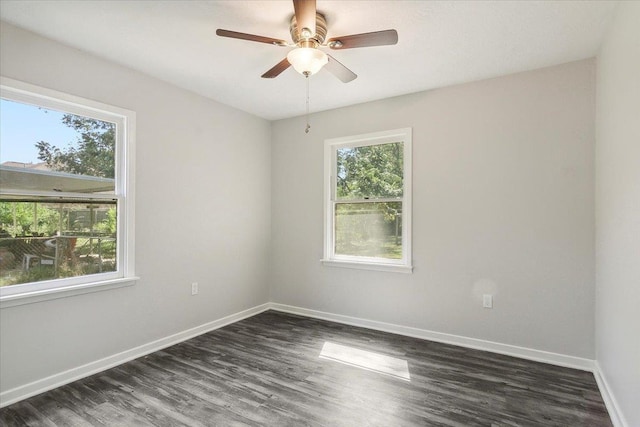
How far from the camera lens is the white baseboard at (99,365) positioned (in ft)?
7.20

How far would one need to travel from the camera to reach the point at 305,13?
1729mm

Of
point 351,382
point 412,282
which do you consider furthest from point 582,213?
point 351,382

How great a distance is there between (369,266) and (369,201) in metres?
0.73

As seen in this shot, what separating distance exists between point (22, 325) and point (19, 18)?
2043 mm

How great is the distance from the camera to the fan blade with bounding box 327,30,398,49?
5.96 ft

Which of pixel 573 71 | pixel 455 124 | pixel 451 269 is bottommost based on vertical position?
pixel 451 269

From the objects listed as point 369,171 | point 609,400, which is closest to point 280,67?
point 369,171

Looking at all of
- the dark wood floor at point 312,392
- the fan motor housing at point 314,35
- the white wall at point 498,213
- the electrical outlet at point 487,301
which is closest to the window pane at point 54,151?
the dark wood floor at point 312,392

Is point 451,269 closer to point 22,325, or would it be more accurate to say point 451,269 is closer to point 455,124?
point 455,124

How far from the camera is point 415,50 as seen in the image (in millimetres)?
2502

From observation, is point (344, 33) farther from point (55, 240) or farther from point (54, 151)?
Answer: point (55, 240)

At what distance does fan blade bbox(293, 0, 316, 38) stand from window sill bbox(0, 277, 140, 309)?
243 cm

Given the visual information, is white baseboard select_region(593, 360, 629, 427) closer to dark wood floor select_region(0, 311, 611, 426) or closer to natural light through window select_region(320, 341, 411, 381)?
dark wood floor select_region(0, 311, 611, 426)

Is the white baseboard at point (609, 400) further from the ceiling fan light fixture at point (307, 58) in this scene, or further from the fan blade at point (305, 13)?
the fan blade at point (305, 13)
